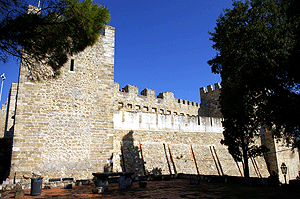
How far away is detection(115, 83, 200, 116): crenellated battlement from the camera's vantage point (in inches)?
782

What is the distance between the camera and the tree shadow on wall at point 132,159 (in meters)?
11.2

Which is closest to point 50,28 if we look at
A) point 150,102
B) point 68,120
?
point 68,120

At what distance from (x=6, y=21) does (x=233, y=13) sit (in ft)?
28.2

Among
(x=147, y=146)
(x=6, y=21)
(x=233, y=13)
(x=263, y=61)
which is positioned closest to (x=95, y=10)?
(x=6, y=21)

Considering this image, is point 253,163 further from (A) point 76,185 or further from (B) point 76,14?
(B) point 76,14

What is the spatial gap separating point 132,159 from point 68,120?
13.6 ft

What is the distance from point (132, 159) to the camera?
11.6m

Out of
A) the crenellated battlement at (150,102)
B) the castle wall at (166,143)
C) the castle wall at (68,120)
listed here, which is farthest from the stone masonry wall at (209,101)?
the castle wall at (68,120)

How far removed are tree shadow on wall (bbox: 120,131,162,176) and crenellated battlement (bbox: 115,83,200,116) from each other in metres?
7.24

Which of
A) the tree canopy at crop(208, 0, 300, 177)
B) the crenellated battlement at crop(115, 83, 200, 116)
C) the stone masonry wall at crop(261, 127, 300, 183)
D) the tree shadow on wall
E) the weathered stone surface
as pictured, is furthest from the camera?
the crenellated battlement at crop(115, 83, 200, 116)

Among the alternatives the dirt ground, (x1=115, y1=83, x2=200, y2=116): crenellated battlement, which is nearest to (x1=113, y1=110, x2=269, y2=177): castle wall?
the dirt ground

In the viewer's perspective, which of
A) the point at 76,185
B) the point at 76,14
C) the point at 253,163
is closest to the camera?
the point at 76,14

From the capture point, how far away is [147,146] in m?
12.7

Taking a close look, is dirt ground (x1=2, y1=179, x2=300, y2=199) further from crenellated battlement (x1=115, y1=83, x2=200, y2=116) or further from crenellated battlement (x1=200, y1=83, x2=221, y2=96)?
crenellated battlement (x1=200, y1=83, x2=221, y2=96)
